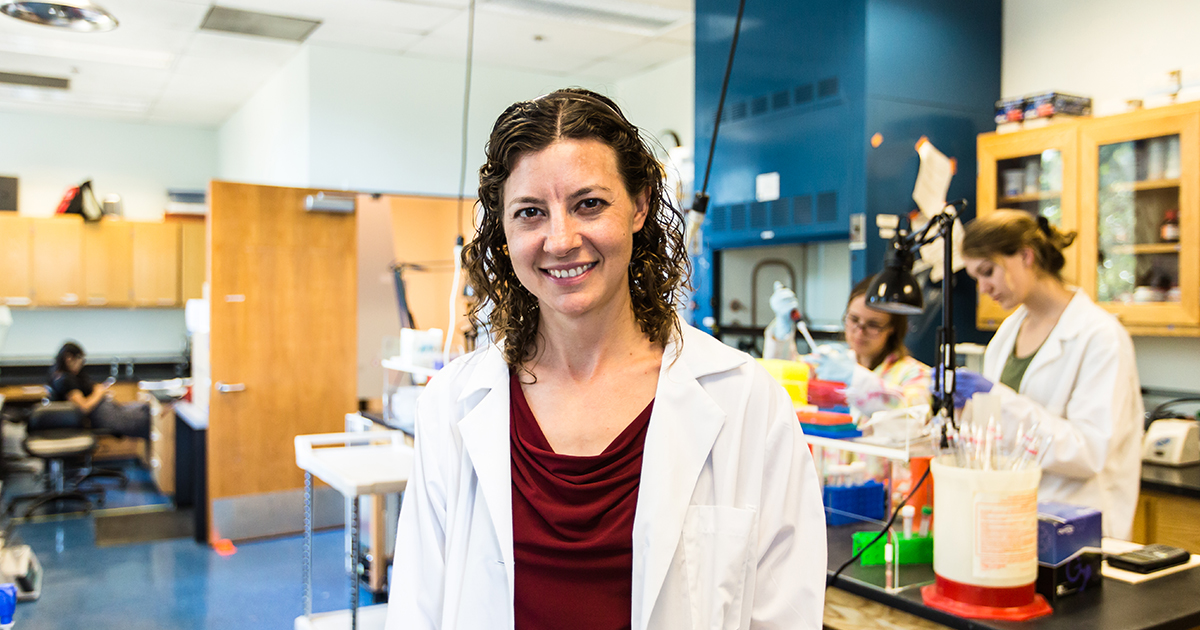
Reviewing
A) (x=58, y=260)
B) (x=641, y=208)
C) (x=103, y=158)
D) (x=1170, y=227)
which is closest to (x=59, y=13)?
(x=58, y=260)

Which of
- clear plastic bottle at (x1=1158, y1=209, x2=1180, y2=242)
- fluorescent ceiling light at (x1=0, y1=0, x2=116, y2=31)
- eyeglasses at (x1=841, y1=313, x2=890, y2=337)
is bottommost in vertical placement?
eyeglasses at (x1=841, y1=313, x2=890, y2=337)

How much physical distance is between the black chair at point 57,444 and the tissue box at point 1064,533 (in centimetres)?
629

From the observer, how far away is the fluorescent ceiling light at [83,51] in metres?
5.54

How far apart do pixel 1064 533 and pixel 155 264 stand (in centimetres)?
810

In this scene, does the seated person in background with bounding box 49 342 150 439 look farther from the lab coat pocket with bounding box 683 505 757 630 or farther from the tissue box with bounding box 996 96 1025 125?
the lab coat pocket with bounding box 683 505 757 630

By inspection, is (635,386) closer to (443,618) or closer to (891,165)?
(443,618)

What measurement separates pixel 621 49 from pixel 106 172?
5382mm

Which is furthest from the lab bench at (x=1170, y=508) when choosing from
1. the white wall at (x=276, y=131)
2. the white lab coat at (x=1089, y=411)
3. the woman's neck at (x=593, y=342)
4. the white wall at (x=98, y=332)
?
the white wall at (x=98, y=332)

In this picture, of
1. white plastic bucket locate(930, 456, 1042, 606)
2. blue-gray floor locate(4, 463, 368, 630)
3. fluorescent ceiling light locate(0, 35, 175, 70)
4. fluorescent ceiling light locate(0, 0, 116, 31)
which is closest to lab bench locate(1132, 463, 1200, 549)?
white plastic bucket locate(930, 456, 1042, 606)

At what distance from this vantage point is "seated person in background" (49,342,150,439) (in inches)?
268

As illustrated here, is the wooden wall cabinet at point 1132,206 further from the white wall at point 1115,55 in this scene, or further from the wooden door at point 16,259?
the wooden door at point 16,259

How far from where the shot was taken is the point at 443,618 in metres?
1.28

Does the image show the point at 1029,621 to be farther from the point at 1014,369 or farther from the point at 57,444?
the point at 57,444

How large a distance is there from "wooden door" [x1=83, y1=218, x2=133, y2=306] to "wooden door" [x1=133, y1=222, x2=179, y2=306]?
6cm
